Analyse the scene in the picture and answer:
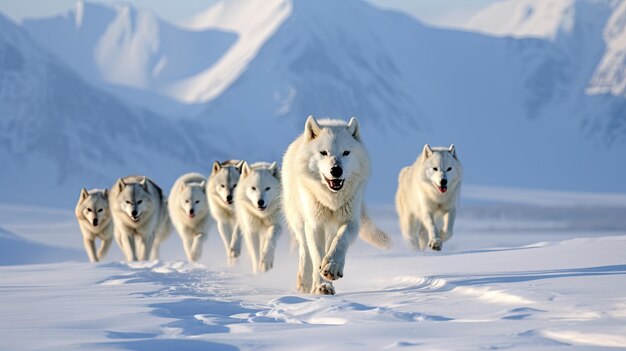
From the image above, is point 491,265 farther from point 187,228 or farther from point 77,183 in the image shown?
point 77,183

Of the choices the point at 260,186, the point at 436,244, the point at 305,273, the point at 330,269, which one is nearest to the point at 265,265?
the point at 260,186

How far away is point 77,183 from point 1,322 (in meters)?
188

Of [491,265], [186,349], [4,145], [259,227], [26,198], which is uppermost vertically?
[4,145]

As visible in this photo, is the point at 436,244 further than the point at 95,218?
No

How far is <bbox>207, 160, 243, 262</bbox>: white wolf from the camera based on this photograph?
14.4 m

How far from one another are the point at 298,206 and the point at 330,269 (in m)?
1.51

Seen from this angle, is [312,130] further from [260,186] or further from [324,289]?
[260,186]

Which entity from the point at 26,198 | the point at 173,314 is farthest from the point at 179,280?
the point at 26,198

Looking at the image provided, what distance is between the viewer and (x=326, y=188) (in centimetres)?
888

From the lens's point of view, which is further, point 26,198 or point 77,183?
point 77,183

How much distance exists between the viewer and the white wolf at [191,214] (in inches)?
615

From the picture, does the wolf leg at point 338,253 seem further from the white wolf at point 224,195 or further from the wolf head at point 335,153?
the white wolf at point 224,195

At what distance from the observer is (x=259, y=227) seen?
12.9 m

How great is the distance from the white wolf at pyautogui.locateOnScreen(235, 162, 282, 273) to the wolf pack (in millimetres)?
14
